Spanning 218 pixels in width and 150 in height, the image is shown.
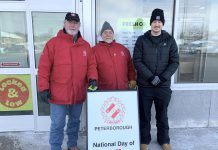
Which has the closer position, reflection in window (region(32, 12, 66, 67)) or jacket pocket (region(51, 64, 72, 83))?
jacket pocket (region(51, 64, 72, 83))

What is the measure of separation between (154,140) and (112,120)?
1111mm

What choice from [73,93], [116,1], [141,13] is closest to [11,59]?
[73,93]

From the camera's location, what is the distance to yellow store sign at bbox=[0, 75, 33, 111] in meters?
3.85

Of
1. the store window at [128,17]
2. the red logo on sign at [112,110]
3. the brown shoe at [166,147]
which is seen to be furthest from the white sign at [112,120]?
the store window at [128,17]

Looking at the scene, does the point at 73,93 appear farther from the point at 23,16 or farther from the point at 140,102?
the point at 23,16

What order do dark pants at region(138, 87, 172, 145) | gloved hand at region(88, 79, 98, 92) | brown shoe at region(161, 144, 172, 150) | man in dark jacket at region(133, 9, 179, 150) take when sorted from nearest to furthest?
gloved hand at region(88, 79, 98, 92) < man in dark jacket at region(133, 9, 179, 150) < dark pants at region(138, 87, 172, 145) < brown shoe at region(161, 144, 172, 150)

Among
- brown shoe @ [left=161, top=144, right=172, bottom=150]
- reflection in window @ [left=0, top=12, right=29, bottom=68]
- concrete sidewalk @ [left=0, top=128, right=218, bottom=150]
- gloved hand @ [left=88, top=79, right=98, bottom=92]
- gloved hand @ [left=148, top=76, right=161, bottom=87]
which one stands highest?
reflection in window @ [left=0, top=12, right=29, bottom=68]

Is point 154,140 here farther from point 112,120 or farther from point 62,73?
point 62,73

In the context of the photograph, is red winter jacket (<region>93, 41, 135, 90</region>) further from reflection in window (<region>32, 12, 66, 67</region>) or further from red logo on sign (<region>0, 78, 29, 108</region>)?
red logo on sign (<region>0, 78, 29, 108</region>)

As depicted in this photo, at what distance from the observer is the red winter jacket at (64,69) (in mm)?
2934

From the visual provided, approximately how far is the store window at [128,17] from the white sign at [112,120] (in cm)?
114

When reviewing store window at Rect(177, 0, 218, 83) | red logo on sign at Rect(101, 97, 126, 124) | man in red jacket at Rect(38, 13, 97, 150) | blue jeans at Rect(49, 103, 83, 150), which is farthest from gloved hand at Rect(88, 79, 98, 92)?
store window at Rect(177, 0, 218, 83)

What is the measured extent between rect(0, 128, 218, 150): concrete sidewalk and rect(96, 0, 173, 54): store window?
1576 millimetres

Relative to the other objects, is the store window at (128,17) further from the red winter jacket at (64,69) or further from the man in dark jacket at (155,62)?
the red winter jacket at (64,69)
